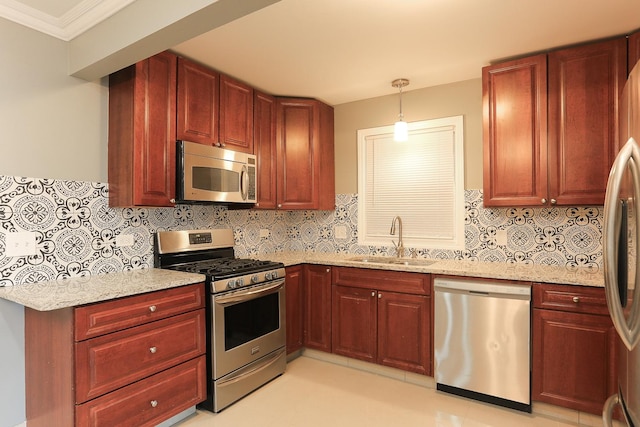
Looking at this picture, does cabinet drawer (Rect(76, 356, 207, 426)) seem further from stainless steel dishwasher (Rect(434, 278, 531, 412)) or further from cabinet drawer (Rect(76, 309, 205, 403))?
stainless steel dishwasher (Rect(434, 278, 531, 412))

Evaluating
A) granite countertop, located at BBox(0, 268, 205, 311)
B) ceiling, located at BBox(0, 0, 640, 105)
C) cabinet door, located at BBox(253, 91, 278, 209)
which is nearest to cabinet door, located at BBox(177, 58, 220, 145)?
ceiling, located at BBox(0, 0, 640, 105)

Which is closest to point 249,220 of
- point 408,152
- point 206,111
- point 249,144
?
point 249,144

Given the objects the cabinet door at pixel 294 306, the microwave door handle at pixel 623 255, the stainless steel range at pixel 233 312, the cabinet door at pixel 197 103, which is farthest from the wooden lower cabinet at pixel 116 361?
the microwave door handle at pixel 623 255

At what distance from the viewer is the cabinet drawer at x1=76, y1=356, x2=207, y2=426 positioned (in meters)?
1.79

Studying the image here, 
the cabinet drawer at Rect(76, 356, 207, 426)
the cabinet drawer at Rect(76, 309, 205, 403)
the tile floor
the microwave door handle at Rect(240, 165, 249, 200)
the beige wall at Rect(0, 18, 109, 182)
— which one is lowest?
the tile floor

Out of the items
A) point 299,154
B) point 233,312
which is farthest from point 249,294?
point 299,154

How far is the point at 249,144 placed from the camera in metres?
3.12

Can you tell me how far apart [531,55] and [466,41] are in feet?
1.87

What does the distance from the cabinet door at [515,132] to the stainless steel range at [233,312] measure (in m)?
1.77

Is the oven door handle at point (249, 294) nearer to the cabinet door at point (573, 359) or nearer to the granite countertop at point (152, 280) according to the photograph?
the granite countertop at point (152, 280)

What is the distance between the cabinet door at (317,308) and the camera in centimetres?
314

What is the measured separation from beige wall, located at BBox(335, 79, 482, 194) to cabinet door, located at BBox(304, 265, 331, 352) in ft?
3.19

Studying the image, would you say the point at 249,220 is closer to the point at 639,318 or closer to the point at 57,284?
the point at 57,284

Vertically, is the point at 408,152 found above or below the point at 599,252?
above
